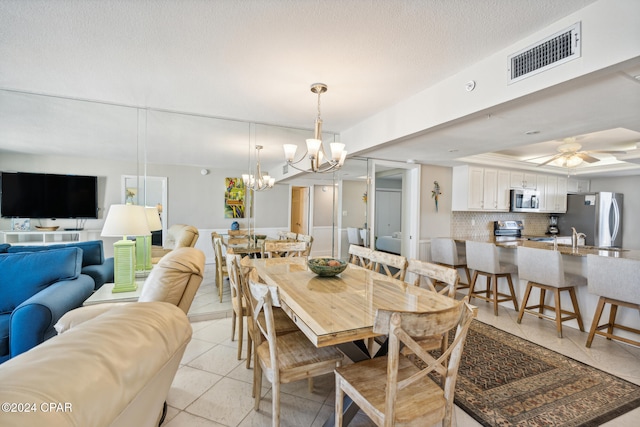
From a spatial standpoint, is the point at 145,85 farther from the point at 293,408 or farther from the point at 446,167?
the point at 446,167

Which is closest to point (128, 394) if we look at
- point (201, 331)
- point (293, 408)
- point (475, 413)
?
point (293, 408)

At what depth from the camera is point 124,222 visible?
228 centimetres

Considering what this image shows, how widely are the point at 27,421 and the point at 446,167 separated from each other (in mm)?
5524

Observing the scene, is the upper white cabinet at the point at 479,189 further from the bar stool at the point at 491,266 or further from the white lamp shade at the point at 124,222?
the white lamp shade at the point at 124,222

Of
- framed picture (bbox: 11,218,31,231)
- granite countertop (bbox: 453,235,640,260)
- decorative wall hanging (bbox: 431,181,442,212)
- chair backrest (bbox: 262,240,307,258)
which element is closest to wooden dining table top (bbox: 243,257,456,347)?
chair backrest (bbox: 262,240,307,258)

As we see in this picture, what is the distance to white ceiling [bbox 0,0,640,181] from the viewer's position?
5.25 ft

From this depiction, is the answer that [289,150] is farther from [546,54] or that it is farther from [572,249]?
[572,249]

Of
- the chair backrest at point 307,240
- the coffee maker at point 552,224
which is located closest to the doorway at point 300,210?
the chair backrest at point 307,240

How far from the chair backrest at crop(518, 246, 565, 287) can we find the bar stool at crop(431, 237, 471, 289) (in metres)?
0.97

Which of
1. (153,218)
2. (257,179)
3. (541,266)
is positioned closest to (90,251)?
(153,218)

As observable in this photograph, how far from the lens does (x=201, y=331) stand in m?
2.90

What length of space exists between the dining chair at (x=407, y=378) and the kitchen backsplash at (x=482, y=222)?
433 cm

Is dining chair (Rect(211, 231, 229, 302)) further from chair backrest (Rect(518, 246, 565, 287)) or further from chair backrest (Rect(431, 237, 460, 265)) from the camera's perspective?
chair backrest (Rect(518, 246, 565, 287))

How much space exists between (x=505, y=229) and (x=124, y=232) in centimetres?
619
